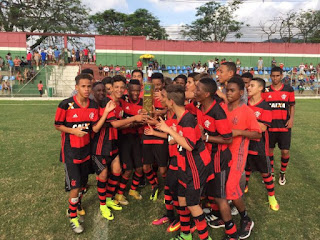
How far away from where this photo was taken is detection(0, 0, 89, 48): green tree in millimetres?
36719

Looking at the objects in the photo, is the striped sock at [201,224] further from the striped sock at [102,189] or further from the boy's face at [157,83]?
the boy's face at [157,83]

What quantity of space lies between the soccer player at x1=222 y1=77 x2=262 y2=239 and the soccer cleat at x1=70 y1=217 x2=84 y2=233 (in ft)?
7.02

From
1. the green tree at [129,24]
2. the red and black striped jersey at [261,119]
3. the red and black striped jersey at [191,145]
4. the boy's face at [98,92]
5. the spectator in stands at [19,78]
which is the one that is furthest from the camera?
the green tree at [129,24]

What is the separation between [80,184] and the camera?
377 cm

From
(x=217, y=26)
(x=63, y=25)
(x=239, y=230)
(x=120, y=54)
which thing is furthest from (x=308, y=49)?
(x=239, y=230)

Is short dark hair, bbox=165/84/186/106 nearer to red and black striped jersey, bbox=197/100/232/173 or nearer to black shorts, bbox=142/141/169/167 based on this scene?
red and black striped jersey, bbox=197/100/232/173

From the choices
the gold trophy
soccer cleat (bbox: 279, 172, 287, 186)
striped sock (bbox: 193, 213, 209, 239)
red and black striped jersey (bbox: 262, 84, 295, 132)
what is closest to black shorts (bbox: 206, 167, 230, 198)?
striped sock (bbox: 193, 213, 209, 239)

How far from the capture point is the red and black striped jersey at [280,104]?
5.20 meters

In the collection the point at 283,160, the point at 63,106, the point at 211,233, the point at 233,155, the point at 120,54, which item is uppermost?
the point at 120,54

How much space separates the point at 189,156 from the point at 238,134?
76cm

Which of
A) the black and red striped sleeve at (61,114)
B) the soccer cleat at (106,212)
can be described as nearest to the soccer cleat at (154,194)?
the soccer cleat at (106,212)

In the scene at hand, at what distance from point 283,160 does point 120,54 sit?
28.8 m

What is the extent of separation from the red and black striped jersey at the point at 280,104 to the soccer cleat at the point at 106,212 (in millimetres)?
3586

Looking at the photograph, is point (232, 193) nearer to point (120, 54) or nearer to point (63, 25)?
point (120, 54)
